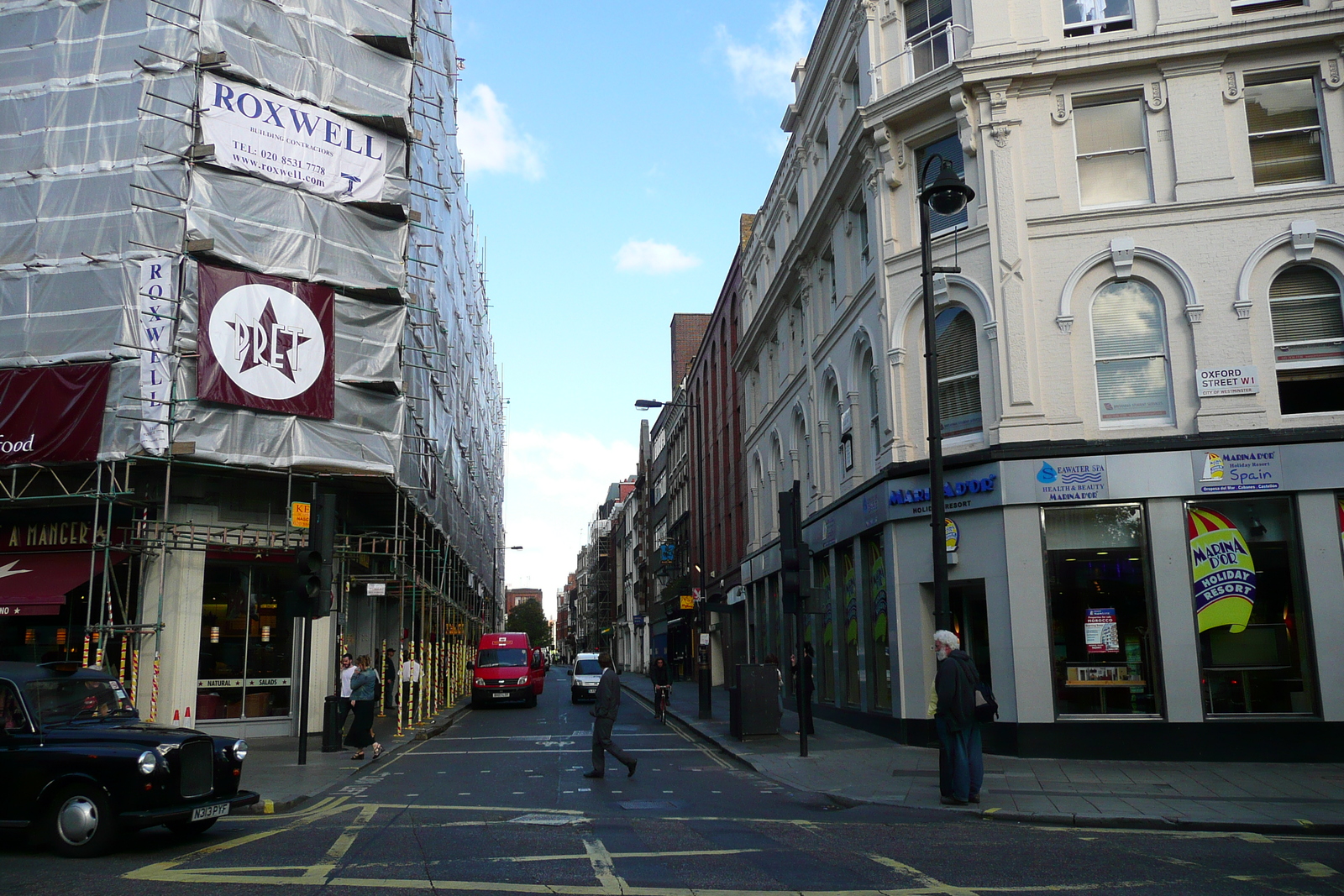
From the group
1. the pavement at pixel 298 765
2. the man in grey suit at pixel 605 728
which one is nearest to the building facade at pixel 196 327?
the pavement at pixel 298 765

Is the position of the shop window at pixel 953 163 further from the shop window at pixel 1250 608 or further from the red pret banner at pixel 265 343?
the red pret banner at pixel 265 343

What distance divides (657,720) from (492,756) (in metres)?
9.56

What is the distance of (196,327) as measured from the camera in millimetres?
19750

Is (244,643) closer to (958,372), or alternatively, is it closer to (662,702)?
(662,702)

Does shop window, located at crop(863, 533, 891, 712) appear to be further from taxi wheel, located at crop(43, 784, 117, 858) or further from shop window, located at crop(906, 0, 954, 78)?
taxi wheel, located at crop(43, 784, 117, 858)

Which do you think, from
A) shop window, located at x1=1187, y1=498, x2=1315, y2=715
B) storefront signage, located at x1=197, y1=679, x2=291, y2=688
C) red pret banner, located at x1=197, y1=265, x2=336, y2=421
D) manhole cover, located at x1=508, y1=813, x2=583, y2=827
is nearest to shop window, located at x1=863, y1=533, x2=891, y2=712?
shop window, located at x1=1187, y1=498, x2=1315, y2=715

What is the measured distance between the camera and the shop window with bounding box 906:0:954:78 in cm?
1933

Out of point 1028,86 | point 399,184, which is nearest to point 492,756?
point 399,184

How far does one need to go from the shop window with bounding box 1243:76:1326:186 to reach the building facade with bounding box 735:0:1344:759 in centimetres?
4

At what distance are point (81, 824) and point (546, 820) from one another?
4307mm

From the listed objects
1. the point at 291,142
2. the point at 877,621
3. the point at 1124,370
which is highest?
the point at 291,142

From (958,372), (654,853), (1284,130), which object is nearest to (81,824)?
(654,853)

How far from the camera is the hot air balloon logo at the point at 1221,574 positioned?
16.1 meters

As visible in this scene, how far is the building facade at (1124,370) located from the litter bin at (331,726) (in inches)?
335
